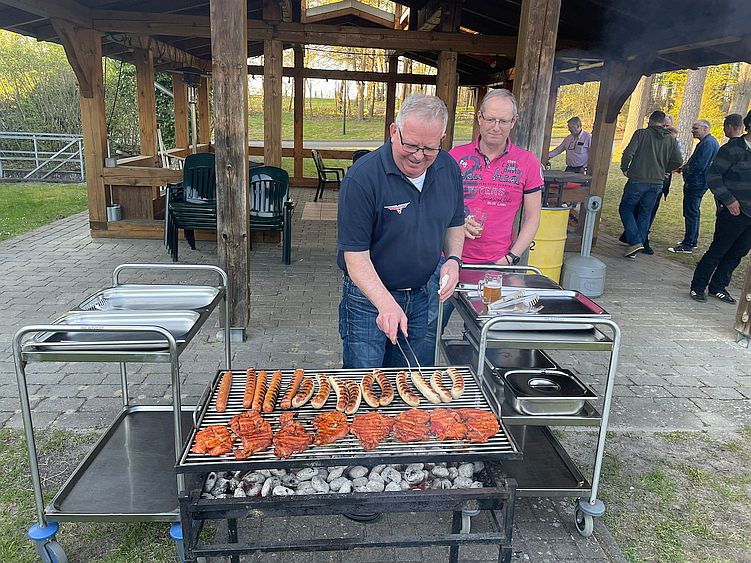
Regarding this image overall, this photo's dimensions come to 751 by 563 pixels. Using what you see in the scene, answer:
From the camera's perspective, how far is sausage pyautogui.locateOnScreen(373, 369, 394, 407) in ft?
6.91

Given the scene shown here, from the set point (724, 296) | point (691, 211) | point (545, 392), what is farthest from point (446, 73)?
point (545, 392)

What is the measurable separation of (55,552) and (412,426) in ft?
5.16

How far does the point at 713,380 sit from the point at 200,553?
4014mm

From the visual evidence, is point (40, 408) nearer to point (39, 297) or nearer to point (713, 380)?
point (39, 297)

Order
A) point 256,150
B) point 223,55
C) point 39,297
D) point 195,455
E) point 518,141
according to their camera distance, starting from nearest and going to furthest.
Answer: point 195,455, point 223,55, point 518,141, point 39,297, point 256,150

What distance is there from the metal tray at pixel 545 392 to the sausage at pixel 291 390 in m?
0.94

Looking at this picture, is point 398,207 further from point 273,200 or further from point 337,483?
point 273,200

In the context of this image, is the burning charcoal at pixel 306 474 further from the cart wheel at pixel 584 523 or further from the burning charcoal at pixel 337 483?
the cart wheel at pixel 584 523

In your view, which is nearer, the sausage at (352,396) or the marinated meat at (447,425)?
the marinated meat at (447,425)

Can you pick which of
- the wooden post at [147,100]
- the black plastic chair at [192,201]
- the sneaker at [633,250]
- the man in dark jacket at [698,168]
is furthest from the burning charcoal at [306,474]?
the wooden post at [147,100]

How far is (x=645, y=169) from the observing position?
25.1 ft

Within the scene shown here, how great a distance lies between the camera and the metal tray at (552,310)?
2.32 metres

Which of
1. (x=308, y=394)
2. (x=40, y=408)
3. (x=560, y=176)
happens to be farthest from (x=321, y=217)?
(x=308, y=394)

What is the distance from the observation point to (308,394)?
2.14m
